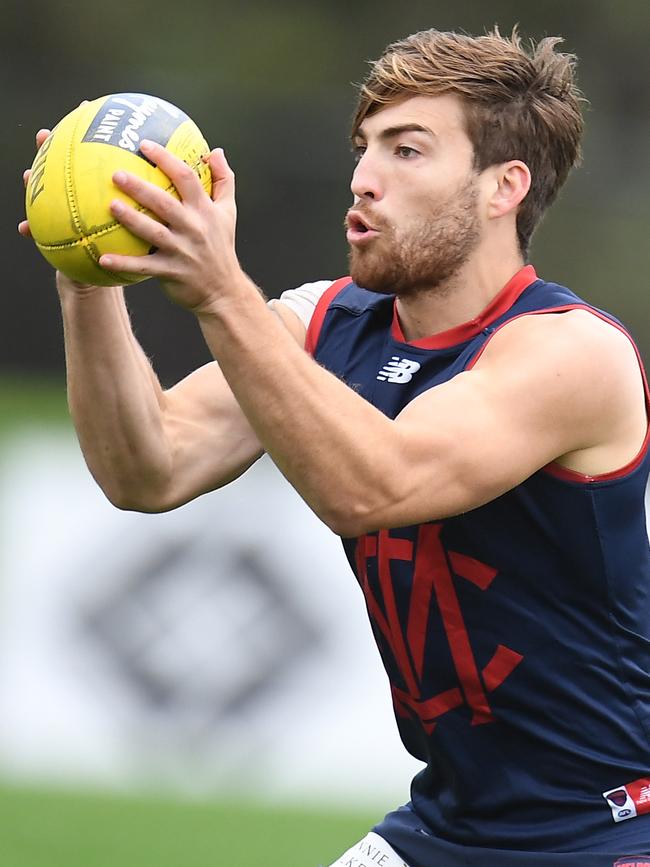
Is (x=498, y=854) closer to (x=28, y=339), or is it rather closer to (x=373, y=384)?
(x=373, y=384)

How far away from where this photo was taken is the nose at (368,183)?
3615mm

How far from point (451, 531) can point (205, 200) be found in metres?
1.03

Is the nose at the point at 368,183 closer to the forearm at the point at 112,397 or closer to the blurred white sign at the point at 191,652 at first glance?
the forearm at the point at 112,397

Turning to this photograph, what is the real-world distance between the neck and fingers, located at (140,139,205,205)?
1032mm

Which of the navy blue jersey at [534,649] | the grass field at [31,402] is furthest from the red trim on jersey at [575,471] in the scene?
the grass field at [31,402]

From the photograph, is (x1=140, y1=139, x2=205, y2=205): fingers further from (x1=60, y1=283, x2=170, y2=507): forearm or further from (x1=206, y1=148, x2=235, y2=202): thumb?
(x1=60, y1=283, x2=170, y2=507): forearm

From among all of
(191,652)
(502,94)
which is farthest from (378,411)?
(191,652)

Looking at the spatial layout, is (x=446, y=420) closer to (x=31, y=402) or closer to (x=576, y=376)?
(x=576, y=376)

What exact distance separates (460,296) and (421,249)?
178 millimetres

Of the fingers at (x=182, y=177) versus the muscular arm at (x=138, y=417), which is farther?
the muscular arm at (x=138, y=417)

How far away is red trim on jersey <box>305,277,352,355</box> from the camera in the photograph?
400 centimetres

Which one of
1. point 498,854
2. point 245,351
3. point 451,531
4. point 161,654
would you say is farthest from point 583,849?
point 161,654

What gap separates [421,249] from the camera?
3.61m

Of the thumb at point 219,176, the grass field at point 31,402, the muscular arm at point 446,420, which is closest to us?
the muscular arm at point 446,420
